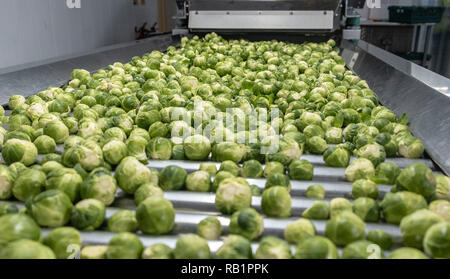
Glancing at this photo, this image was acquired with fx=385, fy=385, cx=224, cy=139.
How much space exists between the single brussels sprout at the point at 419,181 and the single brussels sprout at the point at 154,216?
100 centimetres

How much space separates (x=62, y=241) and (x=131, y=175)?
1.49 ft

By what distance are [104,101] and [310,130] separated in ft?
5.04

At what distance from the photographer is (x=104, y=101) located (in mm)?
2861

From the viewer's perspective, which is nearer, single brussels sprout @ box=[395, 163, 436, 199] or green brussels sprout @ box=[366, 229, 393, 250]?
green brussels sprout @ box=[366, 229, 393, 250]

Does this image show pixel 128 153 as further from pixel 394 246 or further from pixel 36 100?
pixel 394 246

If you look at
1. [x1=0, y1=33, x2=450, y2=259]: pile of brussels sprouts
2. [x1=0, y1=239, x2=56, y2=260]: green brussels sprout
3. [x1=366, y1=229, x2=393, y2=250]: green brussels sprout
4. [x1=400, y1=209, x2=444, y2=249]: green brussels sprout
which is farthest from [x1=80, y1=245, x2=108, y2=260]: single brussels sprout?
[x1=400, y1=209, x2=444, y2=249]: green brussels sprout

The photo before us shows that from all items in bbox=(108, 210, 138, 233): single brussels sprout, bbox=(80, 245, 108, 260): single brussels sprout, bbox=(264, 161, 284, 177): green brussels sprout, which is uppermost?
bbox=(264, 161, 284, 177): green brussels sprout

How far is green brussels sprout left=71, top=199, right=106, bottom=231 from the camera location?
148 cm

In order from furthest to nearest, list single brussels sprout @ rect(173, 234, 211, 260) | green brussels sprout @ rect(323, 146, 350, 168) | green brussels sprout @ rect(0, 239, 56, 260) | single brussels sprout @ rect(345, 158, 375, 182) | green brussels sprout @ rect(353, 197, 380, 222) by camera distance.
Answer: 1. green brussels sprout @ rect(323, 146, 350, 168)
2. single brussels sprout @ rect(345, 158, 375, 182)
3. green brussels sprout @ rect(353, 197, 380, 222)
4. single brussels sprout @ rect(173, 234, 211, 260)
5. green brussels sprout @ rect(0, 239, 56, 260)

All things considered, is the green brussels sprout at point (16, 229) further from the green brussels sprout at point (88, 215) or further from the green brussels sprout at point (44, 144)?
the green brussels sprout at point (44, 144)

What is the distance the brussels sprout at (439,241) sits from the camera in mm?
1261

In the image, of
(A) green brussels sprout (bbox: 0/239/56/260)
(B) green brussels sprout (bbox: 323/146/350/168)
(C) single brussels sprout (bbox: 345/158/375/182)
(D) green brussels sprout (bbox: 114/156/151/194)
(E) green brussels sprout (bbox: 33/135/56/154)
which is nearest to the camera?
(A) green brussels sprout (bbox: 0/239/56/260)

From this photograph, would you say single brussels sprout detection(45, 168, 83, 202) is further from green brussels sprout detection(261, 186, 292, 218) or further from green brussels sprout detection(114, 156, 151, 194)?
green brussels sprout detection(261, 186, 292, 218)

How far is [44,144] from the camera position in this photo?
6.92 feet
